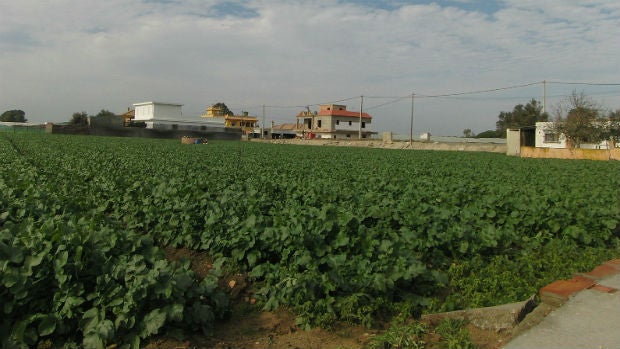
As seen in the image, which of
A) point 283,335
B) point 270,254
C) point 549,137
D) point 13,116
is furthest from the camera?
point 13,116

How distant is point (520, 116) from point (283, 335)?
81.0 metres

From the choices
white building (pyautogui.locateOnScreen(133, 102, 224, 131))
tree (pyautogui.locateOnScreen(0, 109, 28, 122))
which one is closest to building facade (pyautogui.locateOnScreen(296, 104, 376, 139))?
white building (pyautogui.locateOnScreen(133, 102, 224, 131))

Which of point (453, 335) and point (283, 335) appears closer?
point (453, 335)

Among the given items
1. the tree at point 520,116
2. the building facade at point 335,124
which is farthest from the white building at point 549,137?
the building facade at point 335,124

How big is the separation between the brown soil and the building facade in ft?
263

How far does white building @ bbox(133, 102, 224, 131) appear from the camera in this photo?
2894 inches

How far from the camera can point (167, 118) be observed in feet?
253

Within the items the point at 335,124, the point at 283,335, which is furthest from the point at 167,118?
the point at 283,335

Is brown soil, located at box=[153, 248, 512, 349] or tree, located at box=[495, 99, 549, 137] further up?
tree, located at box=[495, 99, 549, 137]

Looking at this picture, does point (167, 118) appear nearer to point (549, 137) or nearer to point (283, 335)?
point (549, 137)

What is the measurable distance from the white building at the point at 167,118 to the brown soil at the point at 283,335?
232 ft

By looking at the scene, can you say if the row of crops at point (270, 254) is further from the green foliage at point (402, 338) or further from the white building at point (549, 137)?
the white building at point (549, 137)

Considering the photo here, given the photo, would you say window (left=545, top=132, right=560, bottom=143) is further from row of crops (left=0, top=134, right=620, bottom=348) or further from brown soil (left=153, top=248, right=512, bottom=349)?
brown soil (left=153, top=248, right=512, bottom=349)

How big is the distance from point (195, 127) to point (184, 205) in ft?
228
